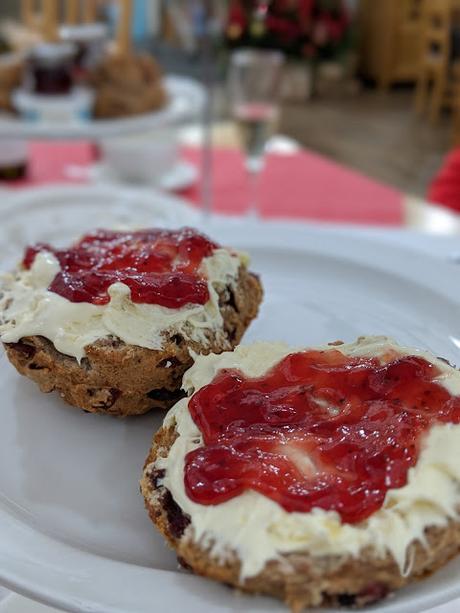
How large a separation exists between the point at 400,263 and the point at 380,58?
543 centimetres

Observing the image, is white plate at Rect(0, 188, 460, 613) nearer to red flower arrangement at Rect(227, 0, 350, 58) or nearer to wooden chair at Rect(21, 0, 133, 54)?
wooden chair at Rect(21, 0, 133, 54)

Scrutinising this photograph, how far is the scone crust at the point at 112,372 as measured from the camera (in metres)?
0.74

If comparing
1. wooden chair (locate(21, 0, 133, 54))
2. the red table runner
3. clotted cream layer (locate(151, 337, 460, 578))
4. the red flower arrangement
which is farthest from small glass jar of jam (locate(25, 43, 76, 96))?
the red flower arrangement

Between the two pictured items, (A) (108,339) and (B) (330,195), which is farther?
(B) (330,195)

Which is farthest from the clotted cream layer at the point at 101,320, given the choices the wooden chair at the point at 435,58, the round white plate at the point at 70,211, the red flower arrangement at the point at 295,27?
the wooden chair at the point at 435,58

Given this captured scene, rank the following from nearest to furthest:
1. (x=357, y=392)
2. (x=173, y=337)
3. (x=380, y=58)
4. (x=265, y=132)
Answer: (x=357, y=392) < (x=173, y=337) < (x=265, y=132) < (x=380, y=58)

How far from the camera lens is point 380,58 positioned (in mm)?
5957

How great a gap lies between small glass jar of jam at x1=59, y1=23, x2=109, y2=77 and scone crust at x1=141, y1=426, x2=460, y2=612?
1.57m

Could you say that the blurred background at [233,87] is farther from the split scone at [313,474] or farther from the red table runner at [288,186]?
the split scone at [313,474]

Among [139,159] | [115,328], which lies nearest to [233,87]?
[139,159]

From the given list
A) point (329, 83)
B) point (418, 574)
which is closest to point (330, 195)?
point (418, 574)

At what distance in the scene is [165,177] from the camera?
2.09 metres

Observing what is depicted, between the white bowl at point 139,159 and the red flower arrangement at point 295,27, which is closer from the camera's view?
the white bowl at point 139,159

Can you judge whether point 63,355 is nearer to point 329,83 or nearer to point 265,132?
point 265,132
